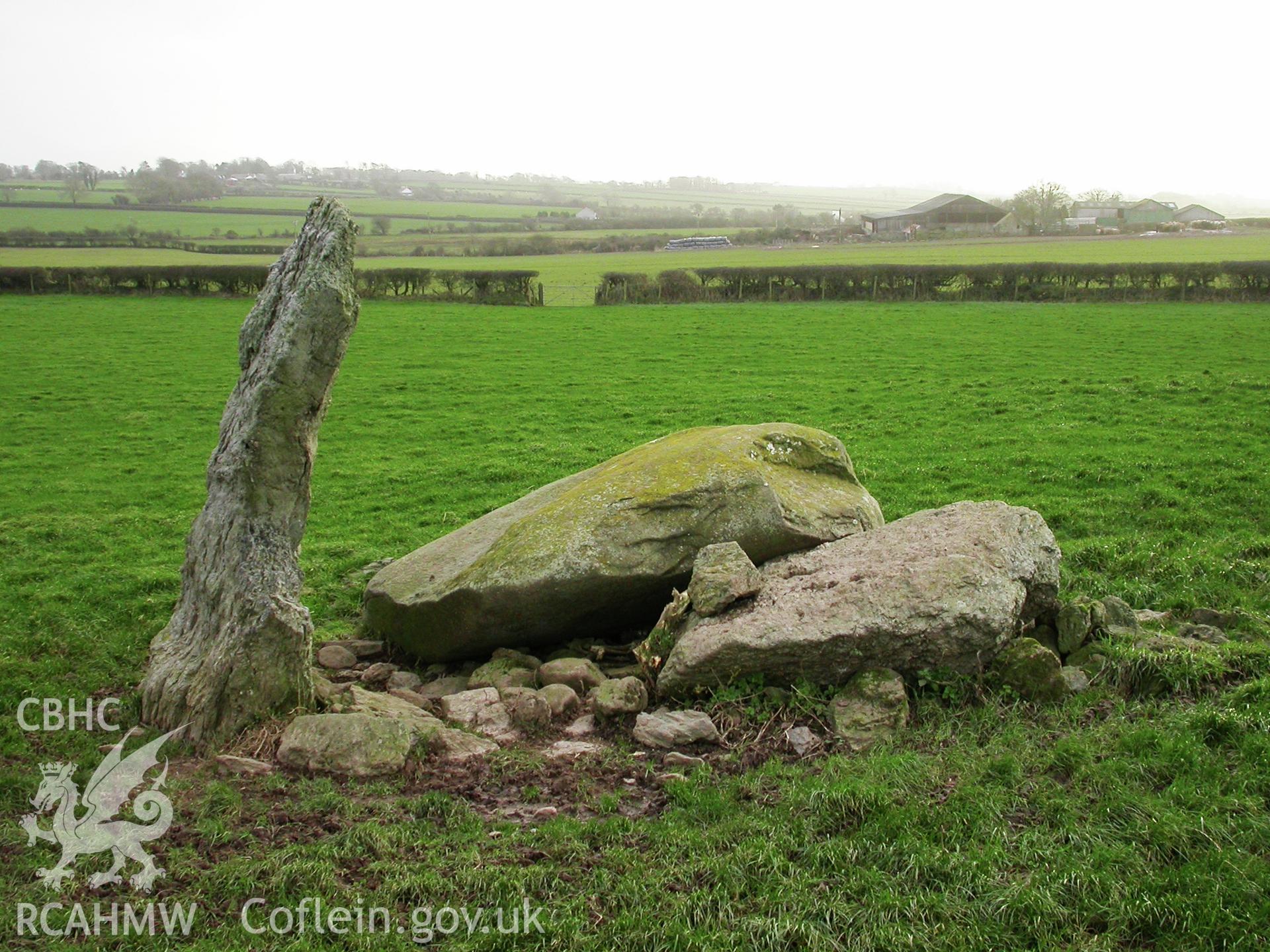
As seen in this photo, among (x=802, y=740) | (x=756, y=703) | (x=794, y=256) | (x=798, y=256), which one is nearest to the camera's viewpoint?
(x=802, y=740)

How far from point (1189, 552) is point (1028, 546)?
12.8ft

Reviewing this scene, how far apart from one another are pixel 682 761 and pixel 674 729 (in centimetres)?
41

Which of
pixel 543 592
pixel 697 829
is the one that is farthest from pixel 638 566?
pixel 697 829

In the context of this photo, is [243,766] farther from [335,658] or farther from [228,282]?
[228,282]

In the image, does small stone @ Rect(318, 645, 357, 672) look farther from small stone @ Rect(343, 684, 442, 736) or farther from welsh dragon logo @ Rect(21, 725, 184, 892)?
welsh dragon logo @ Rect(21, 725, 184, 892)

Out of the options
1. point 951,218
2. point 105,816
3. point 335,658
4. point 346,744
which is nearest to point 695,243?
point 951,218

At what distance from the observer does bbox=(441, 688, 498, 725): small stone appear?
8.09 m

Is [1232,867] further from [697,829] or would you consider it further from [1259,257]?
[1259,257]

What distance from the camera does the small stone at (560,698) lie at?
8094 millimetres

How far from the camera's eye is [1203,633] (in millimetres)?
8633

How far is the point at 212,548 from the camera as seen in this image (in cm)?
829

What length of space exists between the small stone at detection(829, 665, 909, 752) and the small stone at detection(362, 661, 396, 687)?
14.9 feet

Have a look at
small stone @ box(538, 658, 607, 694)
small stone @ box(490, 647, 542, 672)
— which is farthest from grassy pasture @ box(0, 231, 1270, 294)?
small stone @ box(538, 658, 607, 694)

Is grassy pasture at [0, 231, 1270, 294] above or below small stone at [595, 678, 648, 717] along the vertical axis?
above
